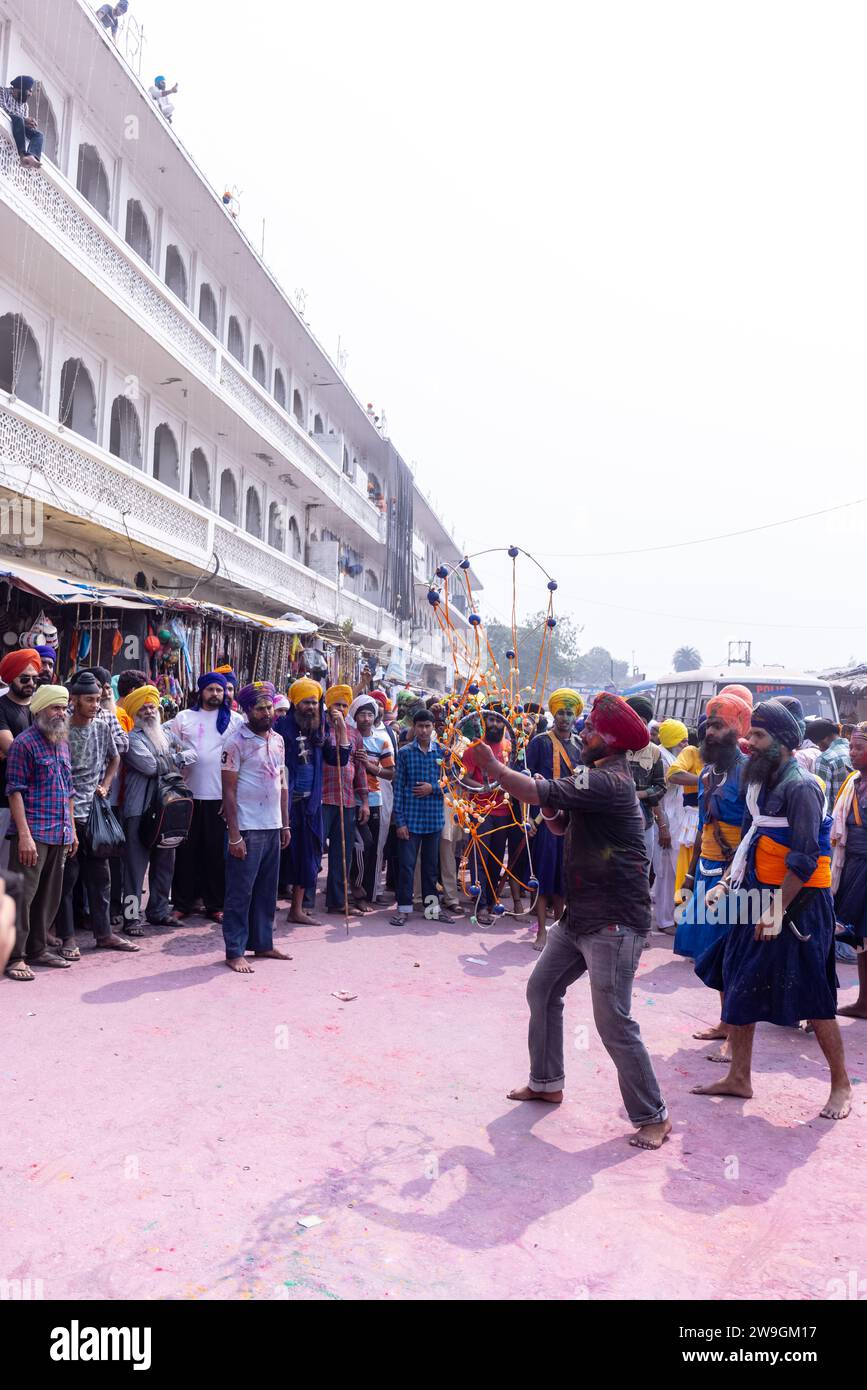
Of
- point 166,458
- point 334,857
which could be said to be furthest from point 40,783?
point 166,458

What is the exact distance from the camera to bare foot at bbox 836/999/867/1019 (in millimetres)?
5852

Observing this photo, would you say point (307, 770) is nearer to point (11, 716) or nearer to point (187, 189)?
point (11, 716)

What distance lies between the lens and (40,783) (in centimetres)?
582

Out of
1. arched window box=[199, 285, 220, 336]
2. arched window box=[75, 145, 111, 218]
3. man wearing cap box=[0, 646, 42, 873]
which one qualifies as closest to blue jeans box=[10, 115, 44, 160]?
arched window box=[75, 145, 111, 218]

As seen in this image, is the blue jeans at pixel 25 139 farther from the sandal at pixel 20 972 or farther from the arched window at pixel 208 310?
the sandal at pixel 20 972

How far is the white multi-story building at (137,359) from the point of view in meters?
10.8

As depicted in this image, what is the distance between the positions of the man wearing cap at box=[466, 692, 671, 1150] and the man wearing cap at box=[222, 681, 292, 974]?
2599 mm

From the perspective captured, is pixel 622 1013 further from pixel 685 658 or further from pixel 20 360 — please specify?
pixel 685 658

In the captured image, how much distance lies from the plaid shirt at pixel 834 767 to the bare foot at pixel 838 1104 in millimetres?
3917

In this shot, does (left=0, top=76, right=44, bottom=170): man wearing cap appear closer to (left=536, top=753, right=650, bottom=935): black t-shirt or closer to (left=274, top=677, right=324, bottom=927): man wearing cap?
(left=274, top=677, right=324, bottom=927): man wearing cap
